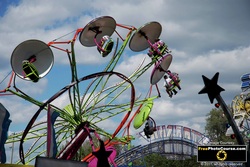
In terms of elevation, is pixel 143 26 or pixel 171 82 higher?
pixel 143 26

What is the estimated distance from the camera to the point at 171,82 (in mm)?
25750

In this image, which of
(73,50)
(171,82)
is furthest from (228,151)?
(171,82)

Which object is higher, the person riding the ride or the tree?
the tree

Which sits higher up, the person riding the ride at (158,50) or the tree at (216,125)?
the tree at (216,125)

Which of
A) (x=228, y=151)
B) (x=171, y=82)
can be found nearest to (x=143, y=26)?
(x=171, y=82)

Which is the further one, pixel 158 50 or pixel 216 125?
pixel 216 125

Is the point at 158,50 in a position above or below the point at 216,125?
below

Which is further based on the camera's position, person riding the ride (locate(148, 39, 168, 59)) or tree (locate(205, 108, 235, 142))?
tree (locate(205, 108, 235, 142))

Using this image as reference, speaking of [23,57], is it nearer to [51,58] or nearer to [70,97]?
[51,58]

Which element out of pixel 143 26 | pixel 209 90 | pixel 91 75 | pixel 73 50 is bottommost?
pixel 209 90

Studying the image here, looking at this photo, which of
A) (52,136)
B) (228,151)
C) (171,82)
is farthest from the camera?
(171,82)

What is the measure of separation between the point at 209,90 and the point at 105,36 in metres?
6.59

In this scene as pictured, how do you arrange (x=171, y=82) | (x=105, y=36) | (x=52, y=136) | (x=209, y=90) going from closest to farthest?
(x=209, y=90)
(x=52, y=136)
(x=105, y=36)
(x=171, y=82)

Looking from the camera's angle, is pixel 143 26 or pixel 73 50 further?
pixel 143 26
